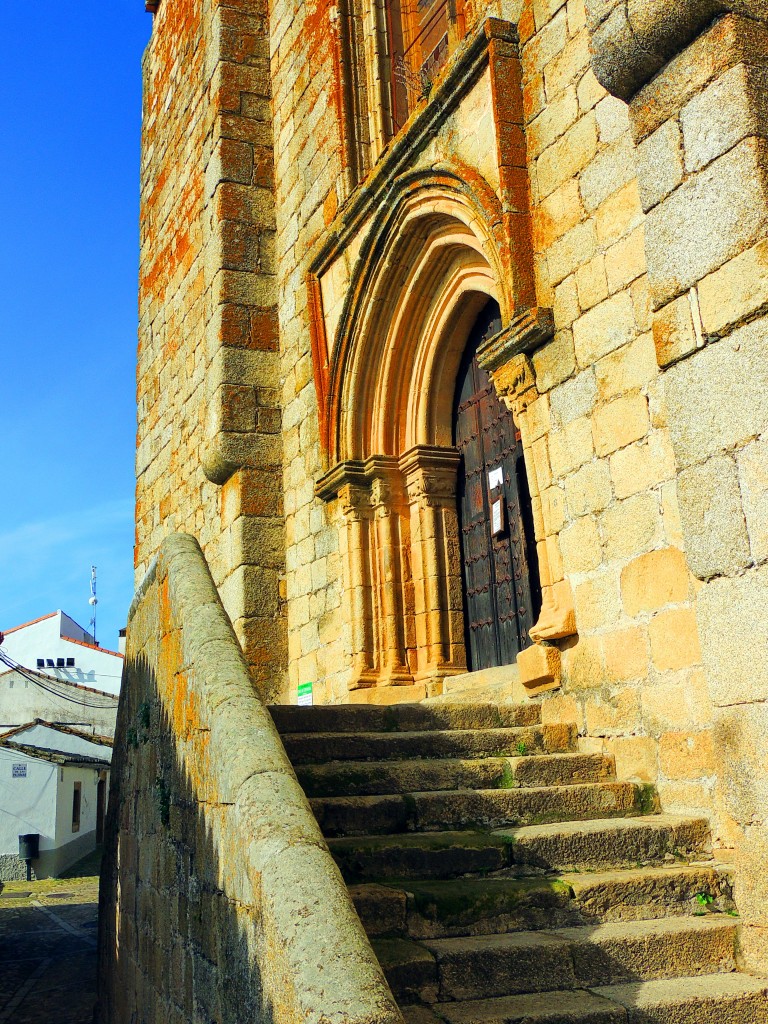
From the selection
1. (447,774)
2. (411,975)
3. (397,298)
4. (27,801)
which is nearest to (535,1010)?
(411,975)

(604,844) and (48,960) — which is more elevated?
(604,844)

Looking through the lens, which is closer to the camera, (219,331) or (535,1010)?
(535,1010)

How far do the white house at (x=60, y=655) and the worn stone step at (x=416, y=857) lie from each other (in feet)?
87.5

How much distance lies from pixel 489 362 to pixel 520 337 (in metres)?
0.29

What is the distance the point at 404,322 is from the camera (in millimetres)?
6816

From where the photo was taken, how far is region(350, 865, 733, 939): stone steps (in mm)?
3172

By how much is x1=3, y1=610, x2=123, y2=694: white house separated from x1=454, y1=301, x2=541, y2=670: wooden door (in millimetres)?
24099

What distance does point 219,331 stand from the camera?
8328 mm

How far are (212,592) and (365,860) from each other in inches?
50.7

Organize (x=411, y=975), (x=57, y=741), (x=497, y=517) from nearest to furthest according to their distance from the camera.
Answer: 1. (x=411, y=975)
2. (x=497, y=517)
3. (x=57, y=741)

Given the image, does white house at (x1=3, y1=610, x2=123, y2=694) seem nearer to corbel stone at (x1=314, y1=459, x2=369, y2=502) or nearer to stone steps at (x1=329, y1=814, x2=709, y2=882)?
corbel stone at (x1=314, y1=459, x2=369, y2=502)

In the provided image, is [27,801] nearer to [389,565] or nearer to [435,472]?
[389,565]

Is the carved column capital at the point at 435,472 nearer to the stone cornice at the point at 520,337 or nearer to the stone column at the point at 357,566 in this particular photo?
the stone column at the point at 357,566

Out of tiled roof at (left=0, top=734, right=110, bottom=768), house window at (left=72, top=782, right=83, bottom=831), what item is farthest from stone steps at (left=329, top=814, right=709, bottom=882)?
house window at (left=72, top=782, right=83, bottom=831)
